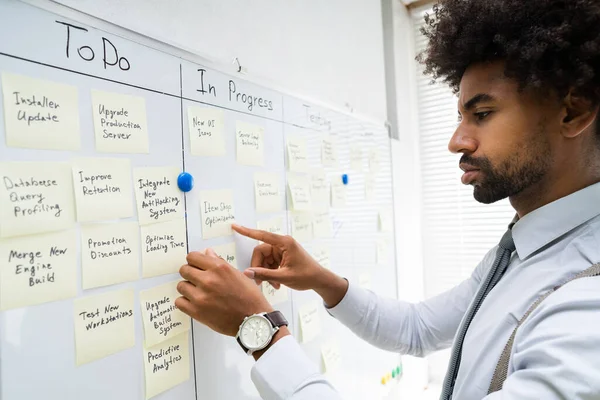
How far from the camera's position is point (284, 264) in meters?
0.85

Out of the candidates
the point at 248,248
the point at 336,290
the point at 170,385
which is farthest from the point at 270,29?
the point at 170,385

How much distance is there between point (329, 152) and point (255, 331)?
2.18ft

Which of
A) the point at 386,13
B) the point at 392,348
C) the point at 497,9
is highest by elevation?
the point at 386,13

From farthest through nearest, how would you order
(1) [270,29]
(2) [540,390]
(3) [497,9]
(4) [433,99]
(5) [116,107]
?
(4) [433,99], (1) [270,29], (3) [497,9], (5) [116,107], (2) [540,390]

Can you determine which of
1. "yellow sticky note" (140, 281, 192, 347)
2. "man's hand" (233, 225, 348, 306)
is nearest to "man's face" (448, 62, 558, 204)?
"man's hand" (233, 225, 348, 306)

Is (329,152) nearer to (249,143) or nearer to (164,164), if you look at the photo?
(249,143)

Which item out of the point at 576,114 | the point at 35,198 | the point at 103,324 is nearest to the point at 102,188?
the point at 35,198

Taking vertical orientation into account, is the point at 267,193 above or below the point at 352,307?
above

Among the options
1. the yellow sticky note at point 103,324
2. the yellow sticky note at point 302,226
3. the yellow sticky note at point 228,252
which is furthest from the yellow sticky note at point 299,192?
the yellow sticky note at point 103,324

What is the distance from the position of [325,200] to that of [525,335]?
65 centimetres

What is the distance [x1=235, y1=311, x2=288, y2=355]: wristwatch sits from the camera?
62 centimetres

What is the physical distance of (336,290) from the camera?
0.95 m

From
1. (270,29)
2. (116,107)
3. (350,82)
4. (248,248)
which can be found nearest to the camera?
(116,107)

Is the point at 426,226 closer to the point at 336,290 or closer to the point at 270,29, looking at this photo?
the point at 336,290
